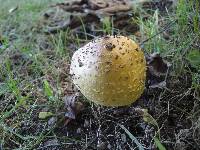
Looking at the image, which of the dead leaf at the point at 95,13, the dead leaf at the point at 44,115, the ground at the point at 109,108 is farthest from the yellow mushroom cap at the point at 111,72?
the dead leaf at the point at 95,13

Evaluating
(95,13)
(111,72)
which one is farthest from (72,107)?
(95,13)

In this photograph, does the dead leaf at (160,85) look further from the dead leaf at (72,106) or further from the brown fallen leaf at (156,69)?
the dead leaf at (72,106)

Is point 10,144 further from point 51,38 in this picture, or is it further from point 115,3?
point 115,3

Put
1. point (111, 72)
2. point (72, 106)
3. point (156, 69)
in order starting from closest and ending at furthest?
point (111, 72) < point (72, 106) < point (156, 69)

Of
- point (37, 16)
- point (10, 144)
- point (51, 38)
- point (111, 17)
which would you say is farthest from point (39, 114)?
point (37, 16)

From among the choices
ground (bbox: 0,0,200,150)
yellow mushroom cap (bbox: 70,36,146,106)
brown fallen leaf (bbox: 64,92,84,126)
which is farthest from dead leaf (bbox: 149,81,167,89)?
brown fallen leaf (bbox: 64,92,84,126)

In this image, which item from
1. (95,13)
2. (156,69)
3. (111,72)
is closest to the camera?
(111,72)

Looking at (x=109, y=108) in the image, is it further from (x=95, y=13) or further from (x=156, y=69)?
(x=95, y=13)
